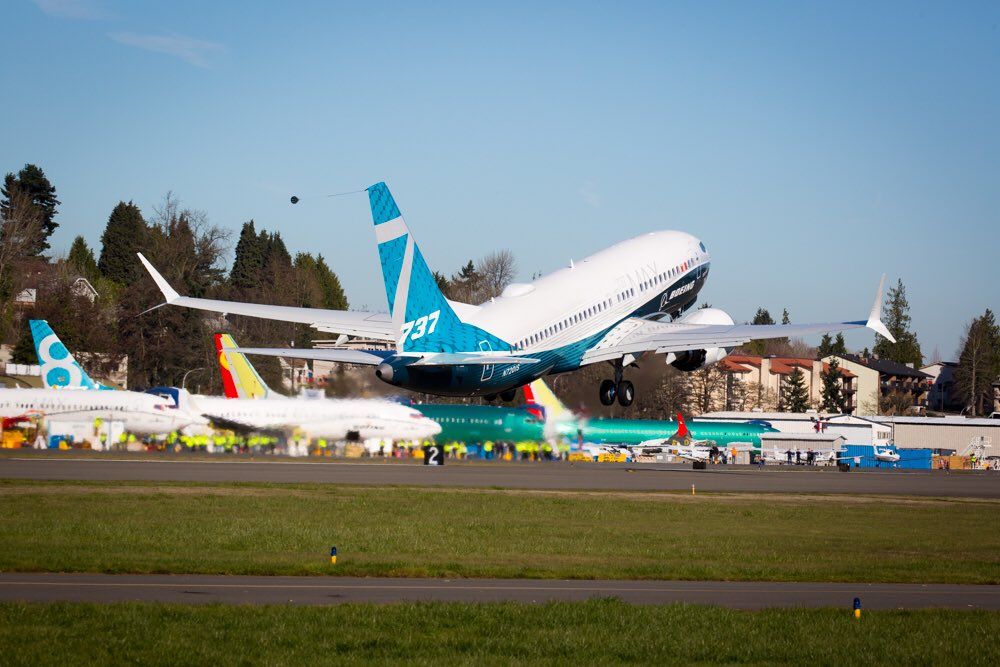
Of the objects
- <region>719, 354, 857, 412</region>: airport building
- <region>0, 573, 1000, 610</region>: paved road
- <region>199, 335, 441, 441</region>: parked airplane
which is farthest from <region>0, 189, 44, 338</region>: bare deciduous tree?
<region>0, 573, 1000, 610</region>: paved road

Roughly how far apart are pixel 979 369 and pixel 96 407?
486ft

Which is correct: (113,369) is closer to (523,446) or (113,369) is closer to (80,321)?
(80,321)

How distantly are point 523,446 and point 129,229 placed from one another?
12181 centimetres

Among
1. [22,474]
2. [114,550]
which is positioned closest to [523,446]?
[22,474]

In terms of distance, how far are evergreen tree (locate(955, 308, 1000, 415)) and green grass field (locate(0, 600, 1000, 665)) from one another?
562 ft

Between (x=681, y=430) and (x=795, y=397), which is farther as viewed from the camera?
(x=795, y=397)

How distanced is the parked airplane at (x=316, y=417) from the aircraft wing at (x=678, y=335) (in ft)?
50.9

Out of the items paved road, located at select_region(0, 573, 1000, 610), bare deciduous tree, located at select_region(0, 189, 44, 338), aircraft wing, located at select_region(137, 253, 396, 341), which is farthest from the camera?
bare deciduous tree, located at select_region(0, 189, 44, 338)

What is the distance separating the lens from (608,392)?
56.3 m

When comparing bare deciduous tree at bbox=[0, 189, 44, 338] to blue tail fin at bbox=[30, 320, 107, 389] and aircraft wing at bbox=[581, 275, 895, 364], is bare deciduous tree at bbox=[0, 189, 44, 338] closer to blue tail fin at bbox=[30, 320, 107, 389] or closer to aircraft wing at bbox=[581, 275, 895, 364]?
blue tail fin at bbox=[30, 320, 107, 389]

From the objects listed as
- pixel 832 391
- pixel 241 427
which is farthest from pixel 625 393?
pixel 832 391

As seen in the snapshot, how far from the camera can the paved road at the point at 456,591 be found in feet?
76.1

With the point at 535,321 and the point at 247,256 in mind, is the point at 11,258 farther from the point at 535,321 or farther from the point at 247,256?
the point at 535,321

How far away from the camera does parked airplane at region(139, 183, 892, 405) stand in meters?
42.6
